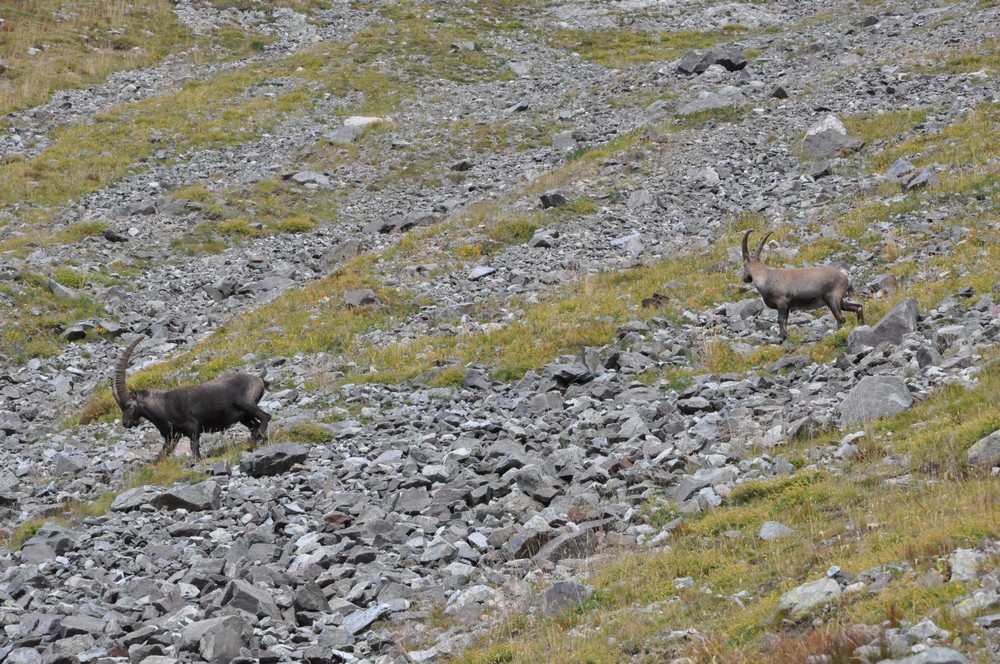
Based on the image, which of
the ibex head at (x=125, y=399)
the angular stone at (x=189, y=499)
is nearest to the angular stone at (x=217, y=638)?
the angular stone at (x=189, y=499)

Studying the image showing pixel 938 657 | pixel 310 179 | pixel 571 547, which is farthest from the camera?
pixel 310 179

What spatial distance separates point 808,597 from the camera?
8.03 m

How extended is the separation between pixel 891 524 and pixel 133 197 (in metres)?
33.0

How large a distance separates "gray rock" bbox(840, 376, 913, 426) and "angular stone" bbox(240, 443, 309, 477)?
8.52 meters

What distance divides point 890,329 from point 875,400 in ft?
13.1

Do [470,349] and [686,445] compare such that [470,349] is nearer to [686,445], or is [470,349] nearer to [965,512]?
[686,445]

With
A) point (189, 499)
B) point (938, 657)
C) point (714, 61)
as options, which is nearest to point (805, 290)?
point (189, 499)

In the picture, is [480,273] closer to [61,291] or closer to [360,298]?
[360,298]

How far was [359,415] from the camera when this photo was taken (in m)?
18.8

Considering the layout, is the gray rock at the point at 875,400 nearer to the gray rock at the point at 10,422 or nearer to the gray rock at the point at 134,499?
the gray rock at the point at 134,499

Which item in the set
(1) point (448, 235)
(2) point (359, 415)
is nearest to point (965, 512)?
(2) point (359, 415)

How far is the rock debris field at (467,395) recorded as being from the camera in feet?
35.9

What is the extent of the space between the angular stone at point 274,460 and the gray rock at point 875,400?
8.52m

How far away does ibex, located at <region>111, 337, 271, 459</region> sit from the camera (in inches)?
709
